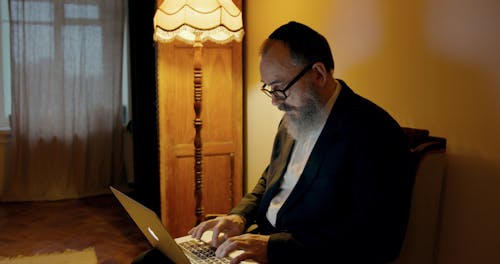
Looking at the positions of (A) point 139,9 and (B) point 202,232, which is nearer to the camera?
(B) point 202,232

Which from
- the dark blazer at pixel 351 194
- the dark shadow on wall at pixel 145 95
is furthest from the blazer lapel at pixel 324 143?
the dark shadow on wall at pixel 145 95

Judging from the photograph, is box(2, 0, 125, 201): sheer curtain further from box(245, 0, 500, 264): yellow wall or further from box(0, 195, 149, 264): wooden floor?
box(245, 0, 500, 264): yellow wall

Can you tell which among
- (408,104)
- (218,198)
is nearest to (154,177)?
(218,198)

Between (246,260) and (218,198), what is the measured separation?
59.4 inches

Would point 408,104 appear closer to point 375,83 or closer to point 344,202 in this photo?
point 375,83

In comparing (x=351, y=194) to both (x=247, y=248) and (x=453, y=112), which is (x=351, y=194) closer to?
(x=247, y=248)

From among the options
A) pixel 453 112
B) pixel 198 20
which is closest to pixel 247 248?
pixel 453 112

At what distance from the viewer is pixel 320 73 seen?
1.27m

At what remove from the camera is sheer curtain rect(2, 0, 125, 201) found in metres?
4.05

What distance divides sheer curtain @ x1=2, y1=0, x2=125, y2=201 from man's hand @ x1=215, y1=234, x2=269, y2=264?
139 inches

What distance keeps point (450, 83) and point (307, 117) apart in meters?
0.47

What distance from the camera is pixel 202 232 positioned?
52.4 inches

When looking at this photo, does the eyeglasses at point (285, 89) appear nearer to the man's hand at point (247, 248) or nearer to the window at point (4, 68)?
the man's hand at point (247, 248)

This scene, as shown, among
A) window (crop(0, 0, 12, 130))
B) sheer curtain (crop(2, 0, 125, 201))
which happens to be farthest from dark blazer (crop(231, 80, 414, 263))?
window (crop(0, 0, 12, 130))
